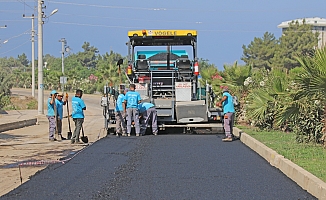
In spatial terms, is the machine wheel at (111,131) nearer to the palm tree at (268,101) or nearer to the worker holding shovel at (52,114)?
the worker holding shovel at (52,114)

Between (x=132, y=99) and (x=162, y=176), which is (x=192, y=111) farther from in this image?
(x=162, y=176)

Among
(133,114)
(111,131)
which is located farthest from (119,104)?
(111,131)

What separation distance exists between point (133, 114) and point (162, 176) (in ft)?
27.2

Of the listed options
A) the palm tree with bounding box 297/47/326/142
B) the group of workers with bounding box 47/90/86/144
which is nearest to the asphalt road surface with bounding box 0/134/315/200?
the palm tree with bounding box 297/47/326/142

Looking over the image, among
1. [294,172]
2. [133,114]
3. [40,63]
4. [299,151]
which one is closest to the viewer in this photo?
[294,172]

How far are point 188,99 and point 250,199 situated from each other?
1073 cm

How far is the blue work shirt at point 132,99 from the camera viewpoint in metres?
17.9

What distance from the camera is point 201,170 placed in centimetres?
1062

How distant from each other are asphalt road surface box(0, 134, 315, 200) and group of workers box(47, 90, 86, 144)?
2289 mm

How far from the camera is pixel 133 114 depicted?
18.2 m

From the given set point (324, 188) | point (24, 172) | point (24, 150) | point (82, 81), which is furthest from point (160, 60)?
point (82, 81)

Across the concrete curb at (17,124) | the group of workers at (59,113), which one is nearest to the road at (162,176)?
the group of workers at (59,113)

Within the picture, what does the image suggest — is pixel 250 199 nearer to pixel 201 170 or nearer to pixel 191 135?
pixel 201 170

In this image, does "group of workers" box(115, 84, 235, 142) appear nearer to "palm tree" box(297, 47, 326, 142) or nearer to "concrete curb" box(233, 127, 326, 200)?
"concrete curb" box(233, 127, 326, 200)
